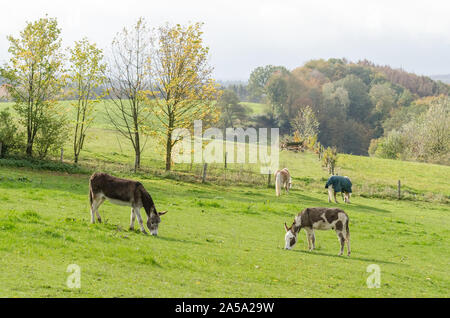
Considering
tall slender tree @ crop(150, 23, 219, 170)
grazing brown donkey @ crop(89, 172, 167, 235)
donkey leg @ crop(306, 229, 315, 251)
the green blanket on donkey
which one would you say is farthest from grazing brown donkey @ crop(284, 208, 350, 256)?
tall slender tree @ crop(150, 23, 219, 170)

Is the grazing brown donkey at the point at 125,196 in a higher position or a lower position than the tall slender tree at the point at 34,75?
lower

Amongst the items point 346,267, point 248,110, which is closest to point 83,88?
point 346,267

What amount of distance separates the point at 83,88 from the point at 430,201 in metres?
29.2

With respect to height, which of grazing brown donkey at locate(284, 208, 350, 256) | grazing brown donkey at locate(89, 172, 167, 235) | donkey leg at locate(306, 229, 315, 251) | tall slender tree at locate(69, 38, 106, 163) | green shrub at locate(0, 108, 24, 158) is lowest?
donkey leg at locate(306, 229, 315, 251)

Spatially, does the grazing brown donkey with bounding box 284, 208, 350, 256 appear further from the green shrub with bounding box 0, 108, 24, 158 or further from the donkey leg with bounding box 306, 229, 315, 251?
the green shrub with bounding box 0, 108, 24, 158

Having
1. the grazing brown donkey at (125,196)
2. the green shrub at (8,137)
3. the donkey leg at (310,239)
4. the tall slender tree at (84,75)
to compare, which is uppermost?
the tall slender tree at (84,75)

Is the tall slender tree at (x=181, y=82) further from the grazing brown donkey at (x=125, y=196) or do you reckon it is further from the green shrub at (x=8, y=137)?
the grazing brown donkey at (x=125, y=196)

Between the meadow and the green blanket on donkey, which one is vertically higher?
the green blanket on donkey

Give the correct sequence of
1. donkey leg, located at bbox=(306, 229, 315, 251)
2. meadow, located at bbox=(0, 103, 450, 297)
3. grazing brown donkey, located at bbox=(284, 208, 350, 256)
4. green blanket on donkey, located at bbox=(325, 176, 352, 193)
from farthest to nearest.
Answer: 1. green blanket on donkey, located at bbox=(325, 176, 352, 193)
2. donkey leg, located at bbox=(306, 229, 315, 251)
3. grazing brown donkey, located at bbox=(284, 208, 350, 256)
4. meadow, located at bbox=(0, 103, 450, 297)

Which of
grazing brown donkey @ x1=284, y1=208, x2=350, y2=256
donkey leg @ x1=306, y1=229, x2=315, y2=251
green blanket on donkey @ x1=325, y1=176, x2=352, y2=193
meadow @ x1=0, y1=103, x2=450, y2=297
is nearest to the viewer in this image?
meadow @ x1=0, y1=103, x2=450, y2=297

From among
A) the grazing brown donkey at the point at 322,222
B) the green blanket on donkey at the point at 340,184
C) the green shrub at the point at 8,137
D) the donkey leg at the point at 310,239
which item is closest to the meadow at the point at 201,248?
the donkey leg at the point at 310,239

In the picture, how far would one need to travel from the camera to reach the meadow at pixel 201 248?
396 inches

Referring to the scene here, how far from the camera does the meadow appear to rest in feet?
33.0

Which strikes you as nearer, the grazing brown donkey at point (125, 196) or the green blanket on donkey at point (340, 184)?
the grazing brown donkey at point (125, 196)
